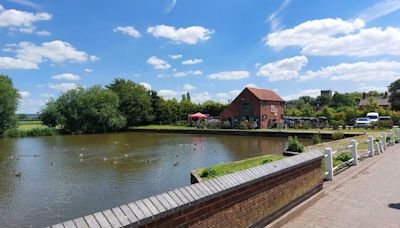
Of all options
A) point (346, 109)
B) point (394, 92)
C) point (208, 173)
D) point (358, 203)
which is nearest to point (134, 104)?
point (346, 109)

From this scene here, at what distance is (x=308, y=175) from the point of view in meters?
6.43

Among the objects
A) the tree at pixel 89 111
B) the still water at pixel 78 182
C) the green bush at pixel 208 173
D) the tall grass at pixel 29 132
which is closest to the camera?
the still water at pixel 78 182

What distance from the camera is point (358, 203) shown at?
638cm

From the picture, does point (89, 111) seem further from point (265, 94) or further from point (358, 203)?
point (358, 203)

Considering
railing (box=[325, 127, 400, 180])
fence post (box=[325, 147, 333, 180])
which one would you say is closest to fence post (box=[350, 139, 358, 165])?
railing (box=[325, 127, 400, 180])

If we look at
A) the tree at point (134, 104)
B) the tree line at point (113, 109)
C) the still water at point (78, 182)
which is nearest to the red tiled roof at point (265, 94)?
the tree line at point (113, 109)

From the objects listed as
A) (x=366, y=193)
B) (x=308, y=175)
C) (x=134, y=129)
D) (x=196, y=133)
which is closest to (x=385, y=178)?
(x=366, y=193)

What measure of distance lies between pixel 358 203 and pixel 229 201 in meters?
3.59

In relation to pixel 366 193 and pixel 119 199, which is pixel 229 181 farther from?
pixel 119 199

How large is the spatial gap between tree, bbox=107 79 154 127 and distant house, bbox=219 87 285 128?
15.8 metres

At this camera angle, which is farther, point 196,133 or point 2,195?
point 196,133

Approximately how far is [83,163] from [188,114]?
4044cm

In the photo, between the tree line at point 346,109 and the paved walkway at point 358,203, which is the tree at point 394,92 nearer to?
the tree line at point 346,109

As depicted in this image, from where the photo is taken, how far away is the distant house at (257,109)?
45.9 metres
